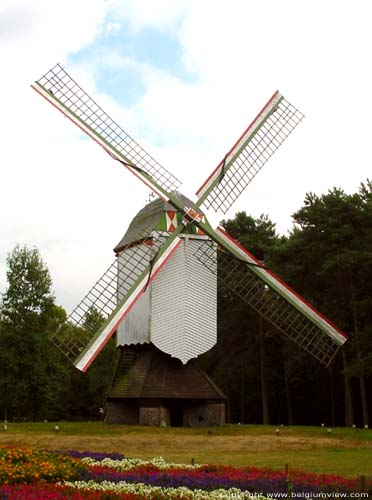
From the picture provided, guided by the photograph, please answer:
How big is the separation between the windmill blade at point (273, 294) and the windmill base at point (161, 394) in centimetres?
368

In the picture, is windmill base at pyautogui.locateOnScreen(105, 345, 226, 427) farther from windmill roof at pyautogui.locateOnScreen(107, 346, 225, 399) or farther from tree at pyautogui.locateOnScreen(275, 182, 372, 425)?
tree at pyautogui.locateOnScreen(275, 182, 372, 425)

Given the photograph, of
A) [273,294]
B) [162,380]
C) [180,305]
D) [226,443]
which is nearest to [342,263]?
[273,294]

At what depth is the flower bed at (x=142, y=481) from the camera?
9.55 metres

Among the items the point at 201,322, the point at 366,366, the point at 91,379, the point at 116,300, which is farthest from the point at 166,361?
the point at 91,379

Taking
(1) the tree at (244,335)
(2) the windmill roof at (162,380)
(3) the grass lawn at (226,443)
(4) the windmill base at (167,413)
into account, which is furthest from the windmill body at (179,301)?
(1) the tree at (244,335)

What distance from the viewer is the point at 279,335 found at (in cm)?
4200

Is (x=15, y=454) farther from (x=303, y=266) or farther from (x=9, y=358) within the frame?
(x=9, y=358)

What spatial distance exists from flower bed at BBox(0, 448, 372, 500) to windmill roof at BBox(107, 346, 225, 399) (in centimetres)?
1289

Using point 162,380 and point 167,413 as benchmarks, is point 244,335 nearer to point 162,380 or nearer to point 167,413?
point 167,413

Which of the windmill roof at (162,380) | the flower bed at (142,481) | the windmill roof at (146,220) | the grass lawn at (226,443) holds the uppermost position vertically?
the windmill roof at (146,220)

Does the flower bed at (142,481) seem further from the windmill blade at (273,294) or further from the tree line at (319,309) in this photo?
the tree line at (319,309)

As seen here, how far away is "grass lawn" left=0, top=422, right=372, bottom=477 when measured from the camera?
16938 millimetres

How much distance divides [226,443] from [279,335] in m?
21.0

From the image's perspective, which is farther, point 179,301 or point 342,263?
point 342,263
